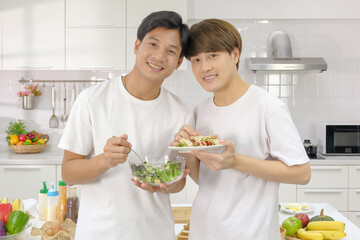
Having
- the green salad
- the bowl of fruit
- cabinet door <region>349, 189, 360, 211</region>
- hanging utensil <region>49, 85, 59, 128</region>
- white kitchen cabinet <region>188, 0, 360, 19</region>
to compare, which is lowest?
cabinet door <region>349, 189, 360, 211</region>

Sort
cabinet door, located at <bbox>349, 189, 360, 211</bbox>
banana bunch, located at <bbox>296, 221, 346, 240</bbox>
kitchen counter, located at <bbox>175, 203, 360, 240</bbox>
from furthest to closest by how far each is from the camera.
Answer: cabinet door, located at <bbox>349, 189, 360, 211</bbox> → kitchen counter, located at <bbox>175, 203, 360, 240</bbox> → banana bunch, located at <bbox>296, 221, 346, 240</bbox>

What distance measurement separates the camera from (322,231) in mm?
1837

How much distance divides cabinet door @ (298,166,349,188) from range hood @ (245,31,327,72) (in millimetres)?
923

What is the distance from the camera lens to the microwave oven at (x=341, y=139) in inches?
156

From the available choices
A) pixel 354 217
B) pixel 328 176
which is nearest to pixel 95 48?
pixel 328 176

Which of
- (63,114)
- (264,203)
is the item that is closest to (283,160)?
(264,203)

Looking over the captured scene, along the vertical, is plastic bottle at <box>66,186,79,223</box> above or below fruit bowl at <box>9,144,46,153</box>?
below

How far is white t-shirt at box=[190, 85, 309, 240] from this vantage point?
4.79 feet

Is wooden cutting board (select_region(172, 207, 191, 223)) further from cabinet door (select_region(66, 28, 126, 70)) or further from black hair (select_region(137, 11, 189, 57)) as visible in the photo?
cabinet door (select_region(66, 28, 126, 70))

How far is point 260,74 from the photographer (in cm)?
433

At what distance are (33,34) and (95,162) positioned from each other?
114 inches

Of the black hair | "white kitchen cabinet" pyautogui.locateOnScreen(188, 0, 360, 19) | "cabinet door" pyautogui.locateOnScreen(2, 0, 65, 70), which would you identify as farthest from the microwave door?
the black hair

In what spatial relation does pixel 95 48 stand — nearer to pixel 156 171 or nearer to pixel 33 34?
pixel 33 34

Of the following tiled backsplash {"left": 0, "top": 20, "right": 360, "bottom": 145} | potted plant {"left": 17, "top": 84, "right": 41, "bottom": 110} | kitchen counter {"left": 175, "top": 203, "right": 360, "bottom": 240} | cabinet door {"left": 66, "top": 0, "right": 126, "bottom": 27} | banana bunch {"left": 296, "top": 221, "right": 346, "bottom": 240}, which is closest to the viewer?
banana bunch {"left": 296, "top": 221, "right": 346, "bottom": 240}
